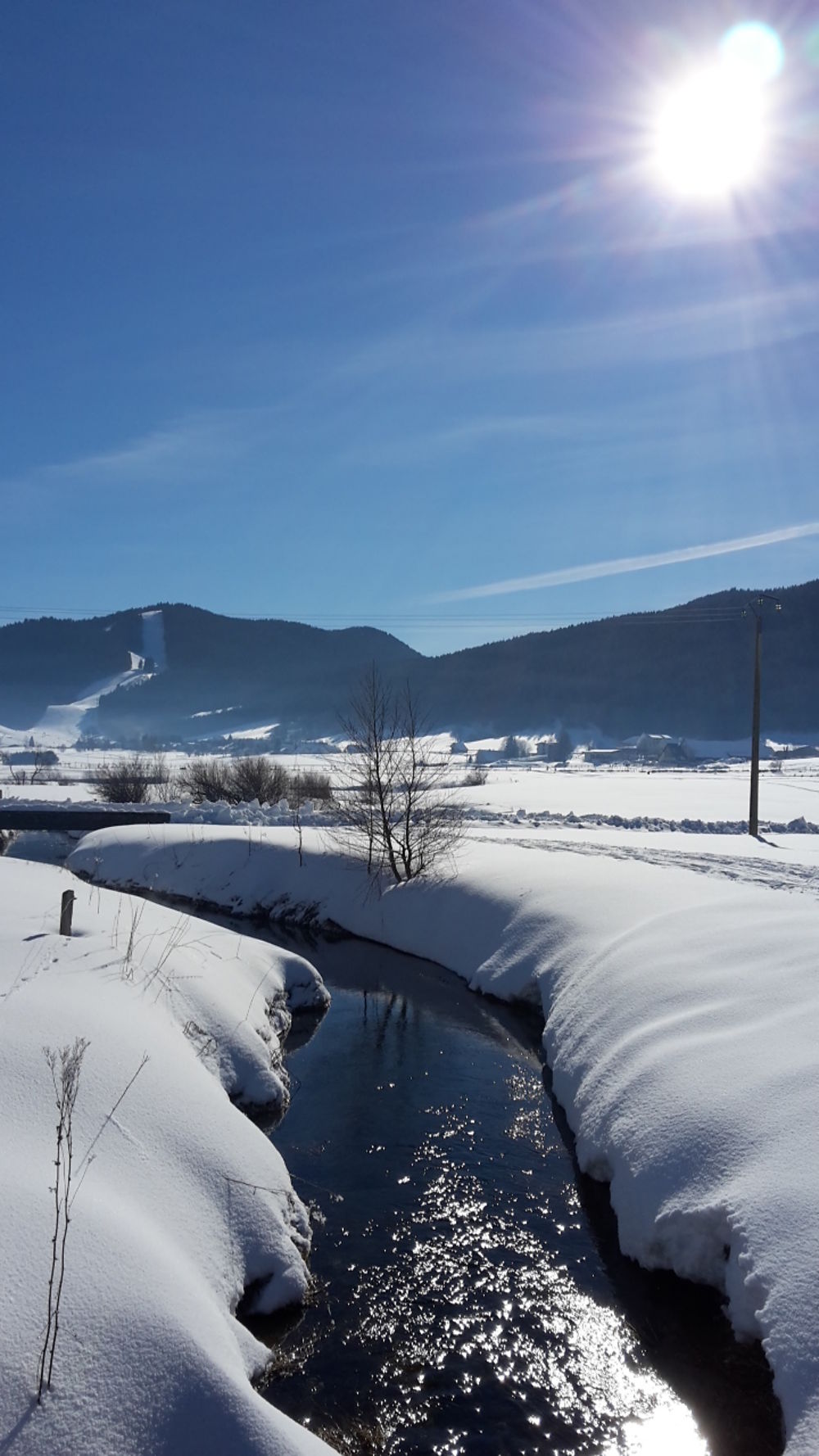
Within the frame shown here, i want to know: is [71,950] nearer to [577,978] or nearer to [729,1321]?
[577,978]

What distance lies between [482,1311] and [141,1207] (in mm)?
2937

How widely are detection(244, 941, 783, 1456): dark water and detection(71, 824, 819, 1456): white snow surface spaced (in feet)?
1.37

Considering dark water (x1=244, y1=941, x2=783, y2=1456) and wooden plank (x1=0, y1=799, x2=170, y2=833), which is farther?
wooden plank (x1=0, y1=799, x2=170, y2=833)

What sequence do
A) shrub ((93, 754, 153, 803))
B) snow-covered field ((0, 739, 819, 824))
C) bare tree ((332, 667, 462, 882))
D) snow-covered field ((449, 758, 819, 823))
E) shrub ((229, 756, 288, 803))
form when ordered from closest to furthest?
bare tree ((332, 667, 462, 882)) → snow-covered field ((0, 739, 819, 824)) → snow-covered field ((449, 758, 819, 823)) → shrub ((229, 756, 288, 803)) → shrub ((93, 754, 153, 803))

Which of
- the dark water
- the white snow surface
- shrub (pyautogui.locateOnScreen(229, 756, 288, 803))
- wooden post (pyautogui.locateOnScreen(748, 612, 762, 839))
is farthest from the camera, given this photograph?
shrub (pyautogui.locateOnScreen(229, 756, 288, 803))

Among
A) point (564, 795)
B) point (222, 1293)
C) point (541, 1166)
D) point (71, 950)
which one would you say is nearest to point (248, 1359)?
point (222, 1293)

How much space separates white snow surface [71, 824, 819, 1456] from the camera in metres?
6.40

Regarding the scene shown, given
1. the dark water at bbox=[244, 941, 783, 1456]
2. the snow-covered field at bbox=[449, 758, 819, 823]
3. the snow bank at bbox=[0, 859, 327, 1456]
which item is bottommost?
the dark water at bbox=[244, 941, 783, 1456]

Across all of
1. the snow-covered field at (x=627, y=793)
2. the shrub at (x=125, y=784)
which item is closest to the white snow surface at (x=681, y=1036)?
the snow-covered field at (x=627, y=793)

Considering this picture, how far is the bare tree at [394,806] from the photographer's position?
2252cm

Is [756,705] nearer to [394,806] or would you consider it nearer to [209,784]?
[394,806]

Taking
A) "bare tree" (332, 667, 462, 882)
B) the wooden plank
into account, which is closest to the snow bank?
"bare tree" (332, 667, 462, 882)

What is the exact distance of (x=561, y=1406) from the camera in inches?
245

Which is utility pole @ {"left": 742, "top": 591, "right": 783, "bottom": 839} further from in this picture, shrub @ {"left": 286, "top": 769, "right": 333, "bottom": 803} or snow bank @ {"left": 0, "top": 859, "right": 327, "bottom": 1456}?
snow bank @ {"left": 0, "top": 859, "right": 327, "bottom": 1456}
